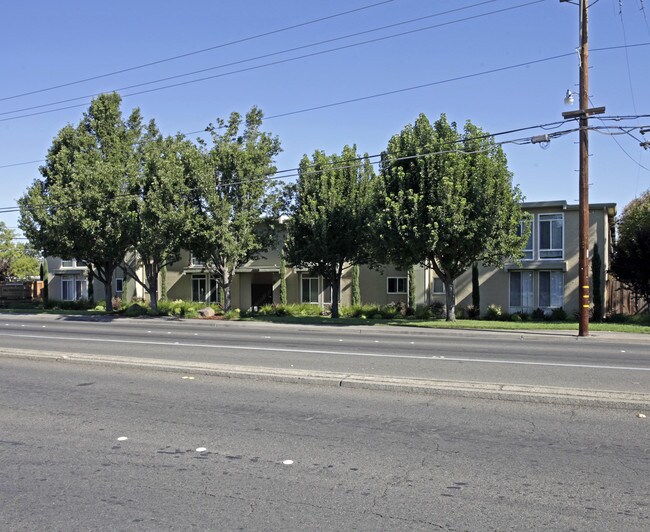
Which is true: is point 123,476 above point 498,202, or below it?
below

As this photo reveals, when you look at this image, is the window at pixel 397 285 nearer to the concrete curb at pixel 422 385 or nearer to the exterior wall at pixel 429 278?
the exterior wall at pixel 429 278

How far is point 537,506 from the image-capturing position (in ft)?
15.5

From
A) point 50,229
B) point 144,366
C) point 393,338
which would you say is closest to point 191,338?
point 393,338

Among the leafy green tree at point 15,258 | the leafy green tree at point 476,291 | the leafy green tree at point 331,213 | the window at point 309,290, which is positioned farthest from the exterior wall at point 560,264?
the leafy green tree at point 15,258

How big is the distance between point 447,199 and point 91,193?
19.3 meters

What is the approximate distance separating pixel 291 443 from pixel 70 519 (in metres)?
2.40

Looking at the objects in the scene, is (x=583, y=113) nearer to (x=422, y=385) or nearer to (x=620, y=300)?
(x=422, y=385)

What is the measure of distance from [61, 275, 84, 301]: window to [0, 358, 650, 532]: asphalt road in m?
42.5

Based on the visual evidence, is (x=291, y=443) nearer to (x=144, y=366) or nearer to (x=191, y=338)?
(x=144, y=366)

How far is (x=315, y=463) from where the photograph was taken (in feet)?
19.0

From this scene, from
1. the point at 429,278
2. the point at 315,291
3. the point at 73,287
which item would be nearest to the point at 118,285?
the point at 73,287

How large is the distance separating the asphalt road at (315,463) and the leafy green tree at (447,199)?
16.4 metres

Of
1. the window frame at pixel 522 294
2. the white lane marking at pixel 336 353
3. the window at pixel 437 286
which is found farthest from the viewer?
the window at pixel 437 286

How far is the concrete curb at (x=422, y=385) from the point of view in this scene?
784 cm
